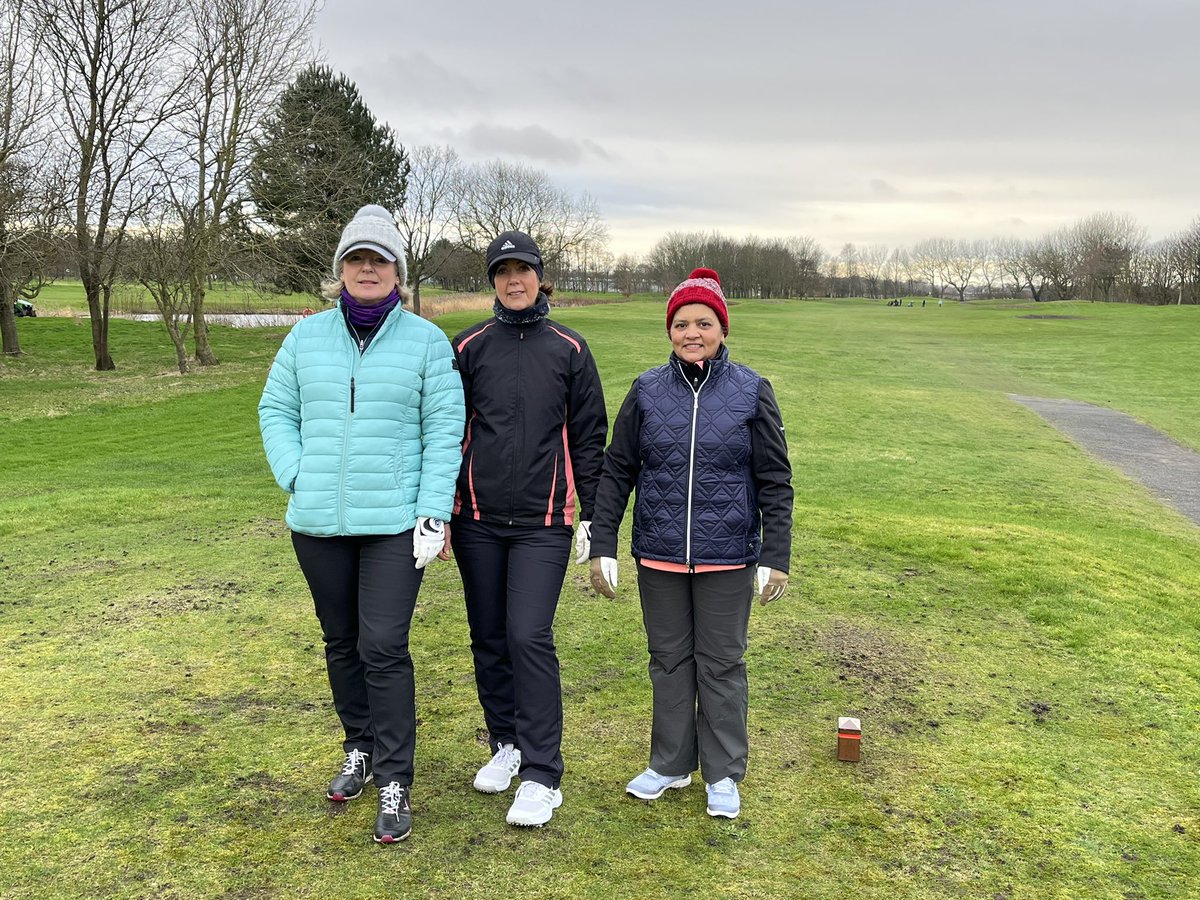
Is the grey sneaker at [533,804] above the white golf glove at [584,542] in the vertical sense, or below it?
below

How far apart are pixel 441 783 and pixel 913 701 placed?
8.34 feet

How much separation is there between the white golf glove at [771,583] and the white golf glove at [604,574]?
61 cm

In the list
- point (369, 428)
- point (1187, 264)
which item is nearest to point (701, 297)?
point (369, 428)

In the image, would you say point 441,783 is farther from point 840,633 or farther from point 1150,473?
point 1150,473

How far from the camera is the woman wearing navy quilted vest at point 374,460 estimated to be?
138 inches

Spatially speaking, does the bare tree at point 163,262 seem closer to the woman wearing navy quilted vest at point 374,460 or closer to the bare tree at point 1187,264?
the woman wearing navy quilted vest at point 374,460

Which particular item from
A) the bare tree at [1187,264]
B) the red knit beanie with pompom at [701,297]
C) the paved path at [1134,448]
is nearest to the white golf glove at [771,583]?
the red knit beanie with pompom at [701,297]

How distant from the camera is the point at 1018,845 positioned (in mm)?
3412

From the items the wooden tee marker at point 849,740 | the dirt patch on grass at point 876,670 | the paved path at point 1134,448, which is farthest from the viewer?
the paved path at point 1134,448

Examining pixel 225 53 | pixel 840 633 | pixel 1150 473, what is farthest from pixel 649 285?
pixel 840 633

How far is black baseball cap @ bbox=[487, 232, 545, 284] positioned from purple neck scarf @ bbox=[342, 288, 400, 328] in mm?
438

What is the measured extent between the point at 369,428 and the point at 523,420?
0.63 m

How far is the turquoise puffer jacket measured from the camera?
11.5 feet

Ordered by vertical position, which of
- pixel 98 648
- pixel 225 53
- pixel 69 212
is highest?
pixel 225 53
